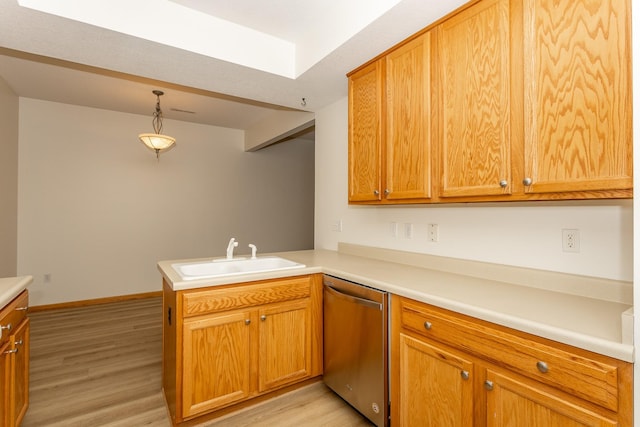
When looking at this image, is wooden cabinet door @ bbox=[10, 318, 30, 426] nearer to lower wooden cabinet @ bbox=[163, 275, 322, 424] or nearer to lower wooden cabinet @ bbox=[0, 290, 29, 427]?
lower wooden cabinet @ bbox=[0, 290, 29, 427]

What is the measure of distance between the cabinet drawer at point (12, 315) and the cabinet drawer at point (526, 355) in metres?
1.92

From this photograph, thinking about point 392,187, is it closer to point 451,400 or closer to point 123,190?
point 451,400

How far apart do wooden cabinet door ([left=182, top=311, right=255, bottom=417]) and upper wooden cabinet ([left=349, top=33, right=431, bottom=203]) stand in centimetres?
120

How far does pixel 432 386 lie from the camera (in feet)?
4.92

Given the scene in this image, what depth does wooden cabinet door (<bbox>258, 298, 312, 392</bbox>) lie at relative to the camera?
6.74ft

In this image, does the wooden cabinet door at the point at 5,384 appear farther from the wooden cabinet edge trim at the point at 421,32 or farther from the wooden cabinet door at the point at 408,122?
the wooden cabinet edge trim at the point at 421,32

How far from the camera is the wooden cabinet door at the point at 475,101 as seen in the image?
4.80 ft

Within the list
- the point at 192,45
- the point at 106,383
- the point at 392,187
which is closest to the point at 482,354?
the point at 392,187

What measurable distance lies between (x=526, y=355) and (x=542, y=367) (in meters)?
0.06

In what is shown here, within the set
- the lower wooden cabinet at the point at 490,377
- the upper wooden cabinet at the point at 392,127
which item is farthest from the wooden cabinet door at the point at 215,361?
the upper wooden cabinet at the point at 392,127

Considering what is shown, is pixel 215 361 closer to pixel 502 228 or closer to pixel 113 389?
pixel 113 389

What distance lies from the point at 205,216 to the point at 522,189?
183 inches

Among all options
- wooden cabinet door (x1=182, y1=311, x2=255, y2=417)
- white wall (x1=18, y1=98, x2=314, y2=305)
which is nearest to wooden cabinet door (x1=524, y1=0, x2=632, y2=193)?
wooden cabinet door (x1=182, y1=311, x2=255, y2=417)

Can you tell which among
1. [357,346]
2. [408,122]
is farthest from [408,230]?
[357,346]
